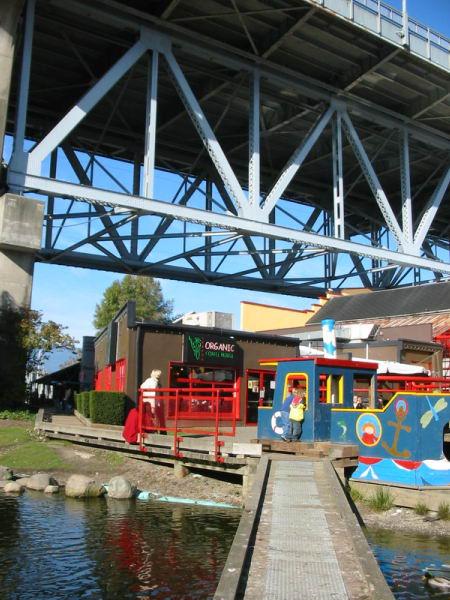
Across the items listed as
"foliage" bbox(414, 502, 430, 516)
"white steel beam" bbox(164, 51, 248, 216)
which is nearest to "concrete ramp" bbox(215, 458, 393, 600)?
"foliage" bbox(414, 502, 430, 516)

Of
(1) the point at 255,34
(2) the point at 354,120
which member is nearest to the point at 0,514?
(1) the point at 255,34

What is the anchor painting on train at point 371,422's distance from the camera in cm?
1308

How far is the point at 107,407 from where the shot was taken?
22.1m

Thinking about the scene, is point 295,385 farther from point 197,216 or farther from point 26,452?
point 197,216

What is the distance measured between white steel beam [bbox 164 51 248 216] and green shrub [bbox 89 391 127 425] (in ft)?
37.3

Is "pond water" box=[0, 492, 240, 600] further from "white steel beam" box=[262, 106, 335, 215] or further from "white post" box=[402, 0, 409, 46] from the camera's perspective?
"white post" box=[402, 0, 409, 46]

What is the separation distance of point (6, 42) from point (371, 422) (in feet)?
61.6

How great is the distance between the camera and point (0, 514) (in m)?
12.3

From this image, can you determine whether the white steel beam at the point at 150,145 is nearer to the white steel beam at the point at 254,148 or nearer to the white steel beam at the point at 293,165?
the white steel beam at the point at 254,148

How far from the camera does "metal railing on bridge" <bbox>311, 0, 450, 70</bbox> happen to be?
94.1 feet

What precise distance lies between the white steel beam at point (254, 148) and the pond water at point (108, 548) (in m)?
18.7

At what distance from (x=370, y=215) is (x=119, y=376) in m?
36.8

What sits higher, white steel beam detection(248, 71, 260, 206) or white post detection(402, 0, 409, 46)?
white post detection(402, 0, 409, 46)

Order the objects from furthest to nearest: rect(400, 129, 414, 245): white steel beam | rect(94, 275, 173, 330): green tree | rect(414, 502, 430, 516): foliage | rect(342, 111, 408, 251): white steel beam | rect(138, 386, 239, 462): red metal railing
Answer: rect(94, 275, 173, 330): green tree
rect(400, 129, 414, 245): white steel beam
rect(342, 111, 408, 251): white steel beam
rect(138, 386, 239, 462): red metal railing
rect(414, 502, 430, 516): foliage
